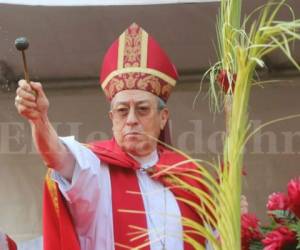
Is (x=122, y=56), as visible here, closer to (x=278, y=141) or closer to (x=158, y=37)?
(x=158, y=37)

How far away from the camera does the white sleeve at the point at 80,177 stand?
2.01 metres

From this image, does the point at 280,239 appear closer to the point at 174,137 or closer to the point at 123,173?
the point at 123,173

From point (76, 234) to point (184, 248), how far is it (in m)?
0.28

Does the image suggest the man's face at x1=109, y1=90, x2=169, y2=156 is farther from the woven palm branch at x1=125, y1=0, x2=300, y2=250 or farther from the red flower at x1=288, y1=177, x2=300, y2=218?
the woven palm branch at x1=125, y1=0, x2=300, y2=250

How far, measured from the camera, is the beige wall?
3375 mm

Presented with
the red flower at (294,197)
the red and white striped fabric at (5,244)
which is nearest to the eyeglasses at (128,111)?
the red flower at (294,197)

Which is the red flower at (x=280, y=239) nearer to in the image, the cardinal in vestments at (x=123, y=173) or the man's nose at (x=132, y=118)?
the cardinal in vestments at (x=123, y=173)

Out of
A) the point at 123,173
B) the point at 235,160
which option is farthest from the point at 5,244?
the point at 235,160

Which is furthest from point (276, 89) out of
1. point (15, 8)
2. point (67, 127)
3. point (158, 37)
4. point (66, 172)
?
point (66, 172)

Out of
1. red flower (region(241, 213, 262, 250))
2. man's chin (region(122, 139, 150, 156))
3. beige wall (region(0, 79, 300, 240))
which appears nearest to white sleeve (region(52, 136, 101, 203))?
man's chin (region(122, 139, 150, 156))

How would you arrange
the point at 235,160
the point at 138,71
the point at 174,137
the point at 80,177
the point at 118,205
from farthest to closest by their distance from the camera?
the point at 174,137, the point at 138,71, the point at 118,205, the point at 80,177, the point at 235,160

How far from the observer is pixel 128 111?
7.30 ft

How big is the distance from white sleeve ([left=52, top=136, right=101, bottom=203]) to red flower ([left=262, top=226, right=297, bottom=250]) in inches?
22.3

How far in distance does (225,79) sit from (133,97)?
2.15 ft
